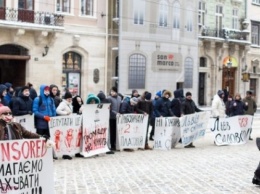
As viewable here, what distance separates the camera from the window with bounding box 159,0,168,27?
34344mm

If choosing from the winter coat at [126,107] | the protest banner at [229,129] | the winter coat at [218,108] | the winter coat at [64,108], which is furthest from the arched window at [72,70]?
the winter coat at [64,108]

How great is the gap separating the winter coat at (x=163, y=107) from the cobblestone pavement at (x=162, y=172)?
1.51 meters

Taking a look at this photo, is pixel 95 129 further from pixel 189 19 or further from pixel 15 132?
pixel 189 19

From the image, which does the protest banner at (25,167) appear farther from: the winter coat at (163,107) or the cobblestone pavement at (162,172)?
the winter coat at (163,107)

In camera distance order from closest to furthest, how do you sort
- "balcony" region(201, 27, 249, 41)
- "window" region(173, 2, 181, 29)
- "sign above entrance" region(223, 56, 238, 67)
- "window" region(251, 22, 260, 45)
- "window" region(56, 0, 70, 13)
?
"window" region(56, 0, 70, 13) < "window" region(173, 2, 181, 29) < "balcony" region(201, 27, 249, 41) < "sign above entrance" region(223, 56, 238, 67) < "window" region(251, 22, 260, 45)

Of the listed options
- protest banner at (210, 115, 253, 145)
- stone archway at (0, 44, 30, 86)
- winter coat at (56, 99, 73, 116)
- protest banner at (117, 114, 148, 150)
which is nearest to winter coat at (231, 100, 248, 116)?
protest banner at (210, 115, 253, 145)

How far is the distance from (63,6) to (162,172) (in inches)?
790

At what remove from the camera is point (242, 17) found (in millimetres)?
44406

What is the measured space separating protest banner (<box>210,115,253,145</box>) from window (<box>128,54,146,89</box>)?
50.4ft

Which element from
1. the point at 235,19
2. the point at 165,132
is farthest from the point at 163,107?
the point at 235,19

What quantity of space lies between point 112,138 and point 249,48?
3209cm

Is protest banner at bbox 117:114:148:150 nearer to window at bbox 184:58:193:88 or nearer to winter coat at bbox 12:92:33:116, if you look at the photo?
winter coat at bbox 12:92:33:116

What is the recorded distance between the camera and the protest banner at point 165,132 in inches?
618

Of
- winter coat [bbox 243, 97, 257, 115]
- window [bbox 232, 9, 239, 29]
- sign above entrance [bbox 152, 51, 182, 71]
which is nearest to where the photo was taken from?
winter coat [bbox 243, 97, 257, 115]
